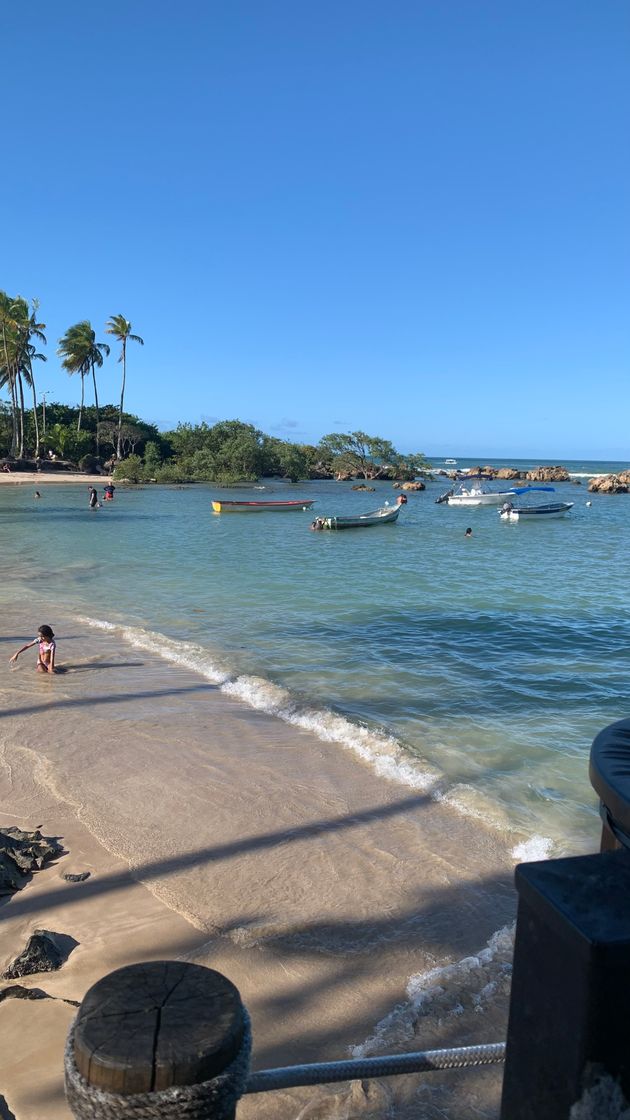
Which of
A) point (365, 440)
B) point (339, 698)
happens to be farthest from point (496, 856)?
point (365, 440)

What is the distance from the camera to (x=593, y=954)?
3.99ft

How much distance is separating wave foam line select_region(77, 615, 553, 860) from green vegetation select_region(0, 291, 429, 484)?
201 feet

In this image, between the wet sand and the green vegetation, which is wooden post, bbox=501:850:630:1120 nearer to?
the wet sand

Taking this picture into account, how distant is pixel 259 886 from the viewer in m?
5.05

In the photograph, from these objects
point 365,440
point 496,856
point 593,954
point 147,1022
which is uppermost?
point 365,440

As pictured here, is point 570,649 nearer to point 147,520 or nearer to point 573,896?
point 573,896

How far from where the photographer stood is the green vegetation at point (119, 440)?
70.9 metres

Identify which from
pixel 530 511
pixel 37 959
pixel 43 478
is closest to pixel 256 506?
pixel 530 511

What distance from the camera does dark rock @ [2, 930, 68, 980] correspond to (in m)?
3.96

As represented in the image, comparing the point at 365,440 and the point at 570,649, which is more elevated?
the point at 365,440

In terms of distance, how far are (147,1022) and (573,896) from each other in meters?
0.89

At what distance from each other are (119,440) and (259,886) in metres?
76.5

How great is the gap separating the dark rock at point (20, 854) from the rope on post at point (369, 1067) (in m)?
3.64

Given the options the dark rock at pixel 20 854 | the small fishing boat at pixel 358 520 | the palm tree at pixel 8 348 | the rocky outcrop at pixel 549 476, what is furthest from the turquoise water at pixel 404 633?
the rocky outcrop at pixel 549 476
